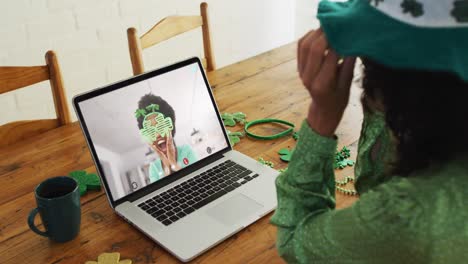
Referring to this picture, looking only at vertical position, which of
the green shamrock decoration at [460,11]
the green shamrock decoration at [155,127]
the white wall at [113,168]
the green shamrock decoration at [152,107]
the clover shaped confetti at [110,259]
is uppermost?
the green shamrock decoration at [460,11]

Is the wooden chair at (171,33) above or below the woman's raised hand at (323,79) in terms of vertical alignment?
below

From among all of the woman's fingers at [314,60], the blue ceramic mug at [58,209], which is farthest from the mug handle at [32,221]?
the woman's fingers at [314,60]

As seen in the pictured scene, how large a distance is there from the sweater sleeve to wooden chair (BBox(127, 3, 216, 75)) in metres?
1.01

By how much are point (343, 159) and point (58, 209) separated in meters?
0.66

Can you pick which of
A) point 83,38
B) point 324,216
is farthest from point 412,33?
point 83,38

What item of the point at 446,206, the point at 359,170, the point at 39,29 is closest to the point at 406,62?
the point at 446,206

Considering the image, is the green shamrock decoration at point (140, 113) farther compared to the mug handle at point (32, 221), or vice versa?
the green shamrock decoration at point (140, 113)

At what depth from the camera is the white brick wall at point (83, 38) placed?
216 centimetres

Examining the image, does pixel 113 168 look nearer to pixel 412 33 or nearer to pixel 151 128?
pixel 151 128

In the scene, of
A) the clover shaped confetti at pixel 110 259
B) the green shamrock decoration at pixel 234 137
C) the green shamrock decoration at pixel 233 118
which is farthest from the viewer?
the green shamrock decoration at pixel 233 118

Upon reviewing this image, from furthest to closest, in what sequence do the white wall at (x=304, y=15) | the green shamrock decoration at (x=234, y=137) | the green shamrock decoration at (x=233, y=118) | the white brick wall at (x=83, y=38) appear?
the white wall at (x=304, y=15) < the white brick wall at (x=83, y=38) < the green shamrock decoration at (x=233, y=118) < the green shamrock decoration at (x=234, y=137)

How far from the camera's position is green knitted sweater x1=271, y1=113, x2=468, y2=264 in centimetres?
58

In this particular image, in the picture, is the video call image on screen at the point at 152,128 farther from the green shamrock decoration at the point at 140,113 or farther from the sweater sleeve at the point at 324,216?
the sweater sleeve at the point at 324,216

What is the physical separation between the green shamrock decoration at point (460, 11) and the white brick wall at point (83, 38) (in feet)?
6.52
